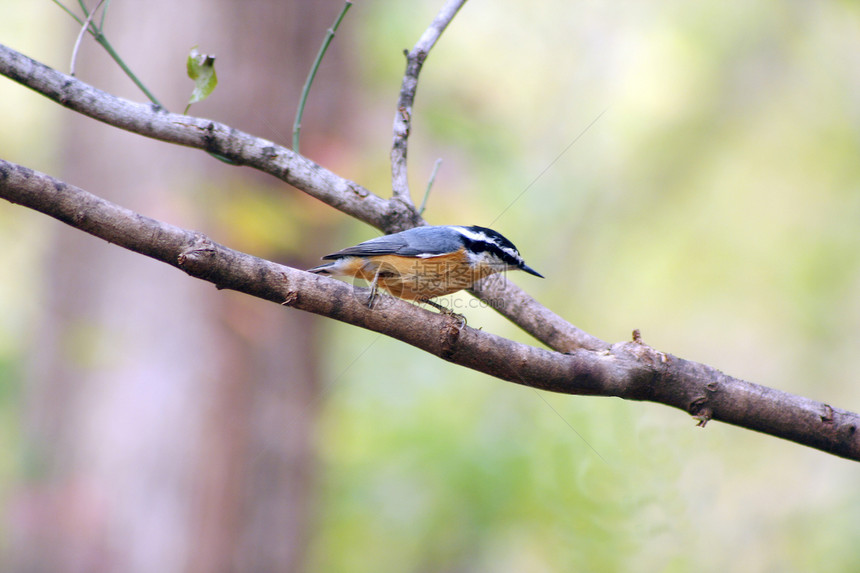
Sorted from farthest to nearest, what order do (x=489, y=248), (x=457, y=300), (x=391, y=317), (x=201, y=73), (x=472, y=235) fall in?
(x=457, y=300) → (x=472, y=235) → (x=489, y=248) → (x=201, y=73) → (x=391, y=317)

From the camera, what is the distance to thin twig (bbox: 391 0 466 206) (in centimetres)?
304

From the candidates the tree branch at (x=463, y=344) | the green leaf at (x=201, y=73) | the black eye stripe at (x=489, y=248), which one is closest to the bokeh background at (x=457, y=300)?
the black eye stripe at (x=489, y=248)

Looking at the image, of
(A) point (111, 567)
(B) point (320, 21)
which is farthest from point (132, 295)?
(B) point (320, 21)

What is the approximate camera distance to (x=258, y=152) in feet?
9.12

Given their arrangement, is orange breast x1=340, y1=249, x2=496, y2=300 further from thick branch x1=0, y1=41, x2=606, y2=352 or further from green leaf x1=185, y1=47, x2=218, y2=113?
green leaf x1=185, y1=47, x2=218, y2=113

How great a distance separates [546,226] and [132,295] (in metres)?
5.52

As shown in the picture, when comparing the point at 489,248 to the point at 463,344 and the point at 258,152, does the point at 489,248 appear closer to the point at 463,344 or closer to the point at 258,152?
the point at 463,344

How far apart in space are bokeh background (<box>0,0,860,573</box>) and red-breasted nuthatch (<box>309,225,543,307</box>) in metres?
1.30

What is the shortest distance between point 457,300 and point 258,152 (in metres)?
2.28

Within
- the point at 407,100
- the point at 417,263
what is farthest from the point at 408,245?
the point at 407,100

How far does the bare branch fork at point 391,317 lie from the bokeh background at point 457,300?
1.60 m

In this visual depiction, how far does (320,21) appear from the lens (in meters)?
5.00

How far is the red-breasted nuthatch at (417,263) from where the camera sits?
10.1 ft

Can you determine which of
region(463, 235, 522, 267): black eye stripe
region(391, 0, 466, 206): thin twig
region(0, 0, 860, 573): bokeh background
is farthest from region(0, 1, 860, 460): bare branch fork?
region(0, 0, 860, 573): bokeh background
